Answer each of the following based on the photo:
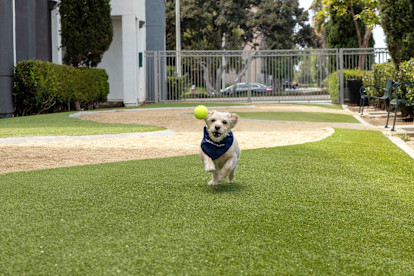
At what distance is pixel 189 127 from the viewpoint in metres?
12.2

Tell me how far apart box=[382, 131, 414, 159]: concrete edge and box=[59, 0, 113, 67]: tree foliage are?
11794mm

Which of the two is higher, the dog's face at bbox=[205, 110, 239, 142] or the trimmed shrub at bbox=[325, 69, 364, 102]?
the trimmed shrub at bbox=[325, 69, 364, 102]

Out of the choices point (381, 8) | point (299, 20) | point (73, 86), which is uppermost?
point (299, 20)

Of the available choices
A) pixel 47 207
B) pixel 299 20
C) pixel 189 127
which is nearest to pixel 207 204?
pixel 47 207

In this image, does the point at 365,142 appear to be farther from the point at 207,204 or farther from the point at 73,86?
the point at 73,86

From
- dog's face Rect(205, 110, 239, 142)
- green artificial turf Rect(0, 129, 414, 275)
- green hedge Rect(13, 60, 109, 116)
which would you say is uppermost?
green hedge Rect(13, 60, 109, 116)

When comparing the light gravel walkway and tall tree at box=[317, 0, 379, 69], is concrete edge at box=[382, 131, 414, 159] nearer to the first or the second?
the light gravel walkway

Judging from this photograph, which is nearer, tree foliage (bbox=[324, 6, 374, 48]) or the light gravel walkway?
the light gravel walkway

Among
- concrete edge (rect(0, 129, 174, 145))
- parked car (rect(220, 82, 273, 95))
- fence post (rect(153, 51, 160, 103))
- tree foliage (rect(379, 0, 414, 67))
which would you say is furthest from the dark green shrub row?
fence post (rect(153, 51, 160, 103))

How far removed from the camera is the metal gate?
85.3 feet

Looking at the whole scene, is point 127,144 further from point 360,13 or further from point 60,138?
point 360,13

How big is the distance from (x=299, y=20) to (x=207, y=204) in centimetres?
4145

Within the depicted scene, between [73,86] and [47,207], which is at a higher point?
[73,86]

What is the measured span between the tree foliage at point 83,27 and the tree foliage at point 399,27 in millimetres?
9887
